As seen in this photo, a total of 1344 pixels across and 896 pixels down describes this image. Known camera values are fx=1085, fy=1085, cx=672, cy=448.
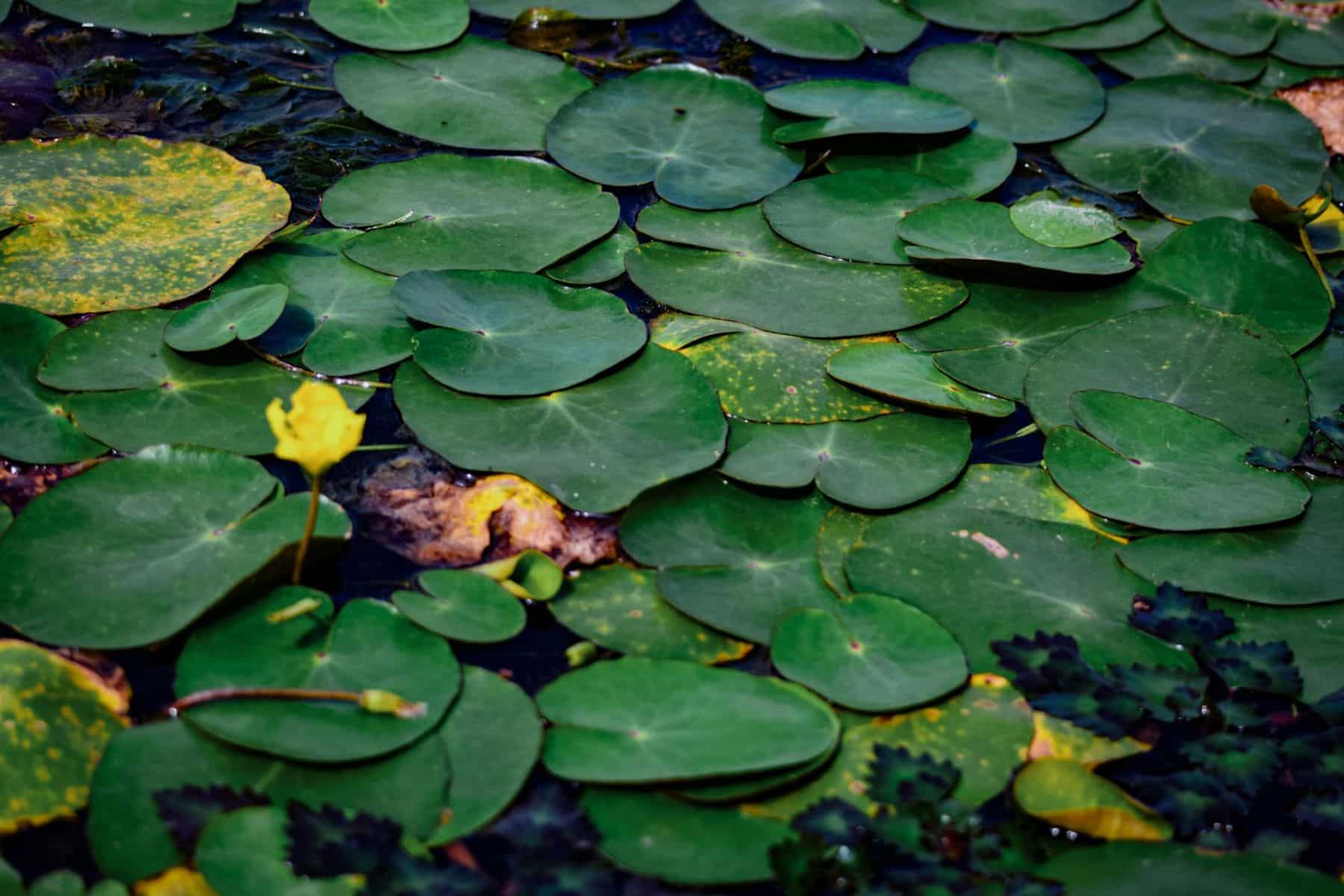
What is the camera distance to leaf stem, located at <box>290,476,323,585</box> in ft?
5.71

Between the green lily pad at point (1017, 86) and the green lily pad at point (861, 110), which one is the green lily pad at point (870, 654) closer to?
the green lily pad at point (861, 110)

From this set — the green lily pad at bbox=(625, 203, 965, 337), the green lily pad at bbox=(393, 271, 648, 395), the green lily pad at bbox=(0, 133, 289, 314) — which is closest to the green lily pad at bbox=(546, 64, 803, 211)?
the green lily pad at bbox=(625, 203, 965, 337)

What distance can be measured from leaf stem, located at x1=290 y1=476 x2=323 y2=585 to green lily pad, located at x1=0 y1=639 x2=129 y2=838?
0.31 m

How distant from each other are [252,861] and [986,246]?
6.50 feet

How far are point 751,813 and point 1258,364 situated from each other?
5.09ft

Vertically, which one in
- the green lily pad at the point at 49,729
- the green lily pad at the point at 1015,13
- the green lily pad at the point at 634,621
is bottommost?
the green lily pad at the point at 49,729

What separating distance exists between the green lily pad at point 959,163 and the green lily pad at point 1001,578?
44.0 inches

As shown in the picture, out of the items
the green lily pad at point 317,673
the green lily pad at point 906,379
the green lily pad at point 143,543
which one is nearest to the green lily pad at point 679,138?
the green lily pad at point 906,379

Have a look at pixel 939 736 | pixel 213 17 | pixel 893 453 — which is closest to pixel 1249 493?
pixel 893 453

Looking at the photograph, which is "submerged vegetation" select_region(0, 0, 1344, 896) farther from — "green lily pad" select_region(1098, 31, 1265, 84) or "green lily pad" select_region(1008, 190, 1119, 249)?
"green lily pad" select_region(1098, 31, 1265, 84)

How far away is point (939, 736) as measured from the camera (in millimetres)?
1711

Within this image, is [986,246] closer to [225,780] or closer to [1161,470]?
[1161,470]

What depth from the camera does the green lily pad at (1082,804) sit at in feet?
5.30

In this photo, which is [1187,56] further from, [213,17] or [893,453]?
[213,17]
